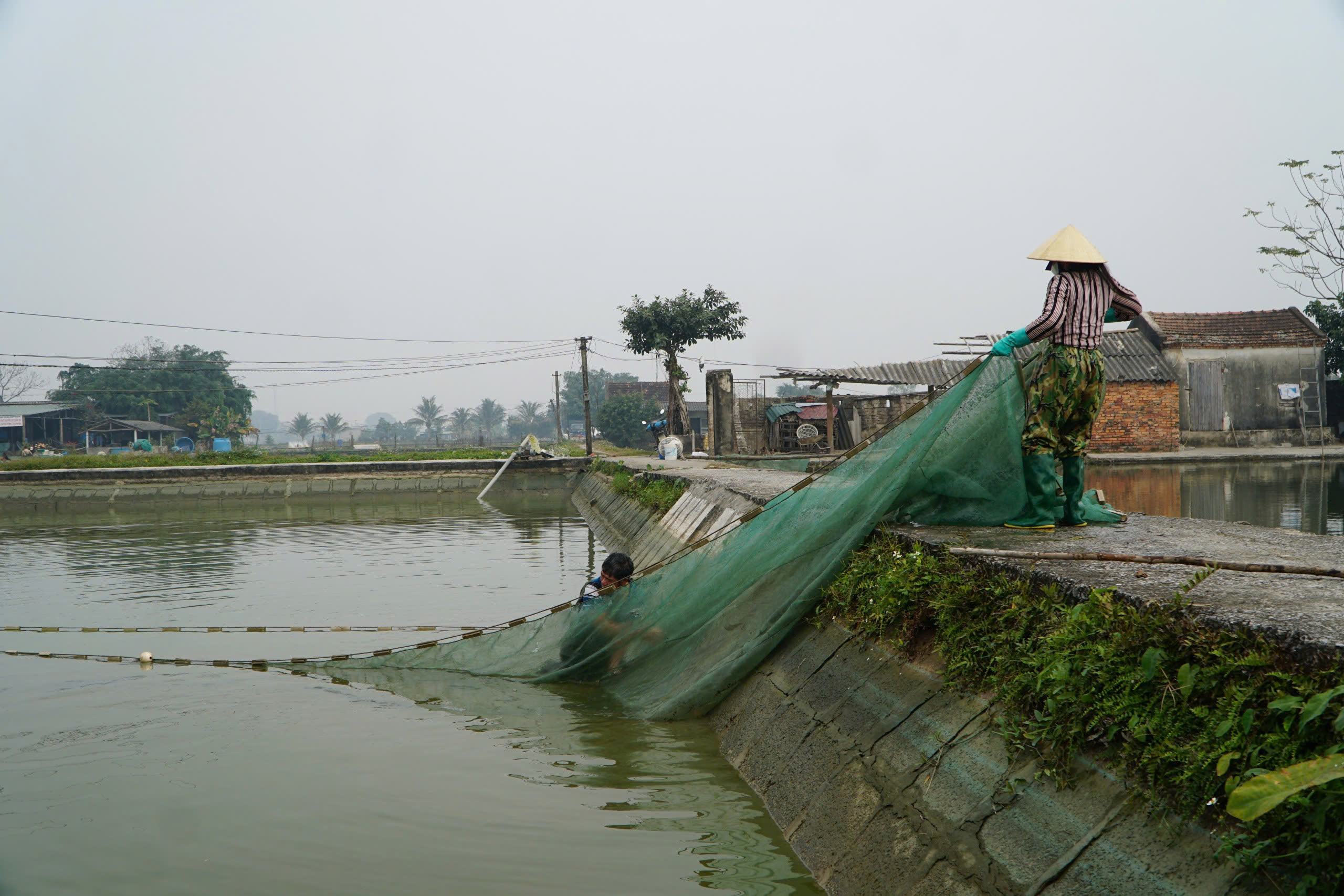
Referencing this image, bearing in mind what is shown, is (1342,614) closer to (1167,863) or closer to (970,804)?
(1167,863)

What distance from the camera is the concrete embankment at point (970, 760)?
232 centimetres

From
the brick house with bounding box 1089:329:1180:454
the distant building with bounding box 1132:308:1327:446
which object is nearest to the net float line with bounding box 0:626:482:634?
the brick house with bounding box 1089:329:1180:454

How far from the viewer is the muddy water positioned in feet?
11.5

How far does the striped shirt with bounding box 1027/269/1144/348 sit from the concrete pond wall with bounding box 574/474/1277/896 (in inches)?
74.9

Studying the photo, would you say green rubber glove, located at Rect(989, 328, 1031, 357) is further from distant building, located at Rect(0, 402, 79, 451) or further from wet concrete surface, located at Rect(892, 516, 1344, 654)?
distant building, located at Rect(0, 402, 79, 451)

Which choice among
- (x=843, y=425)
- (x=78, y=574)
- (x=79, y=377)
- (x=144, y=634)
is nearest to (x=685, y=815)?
(x=144, y=634)

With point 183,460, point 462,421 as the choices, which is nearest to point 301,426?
point 462,421

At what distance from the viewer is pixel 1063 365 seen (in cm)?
486

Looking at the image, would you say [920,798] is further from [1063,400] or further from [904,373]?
[904,373]

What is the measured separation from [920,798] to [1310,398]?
2857 centimetres

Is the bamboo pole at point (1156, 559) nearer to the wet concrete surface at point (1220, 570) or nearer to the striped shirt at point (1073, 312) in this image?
the wet concrete surface at point (1220, 570)

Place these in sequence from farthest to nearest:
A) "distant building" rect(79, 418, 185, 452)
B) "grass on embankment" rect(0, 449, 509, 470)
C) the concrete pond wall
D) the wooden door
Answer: "distant building" rect(79, 418, 185, 452) < "grass on embankment" rect(0, 449, 509, 470) < the wooden door < the concrete pond wall

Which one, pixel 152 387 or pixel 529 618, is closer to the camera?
pixel 529 618

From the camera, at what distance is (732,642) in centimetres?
491
